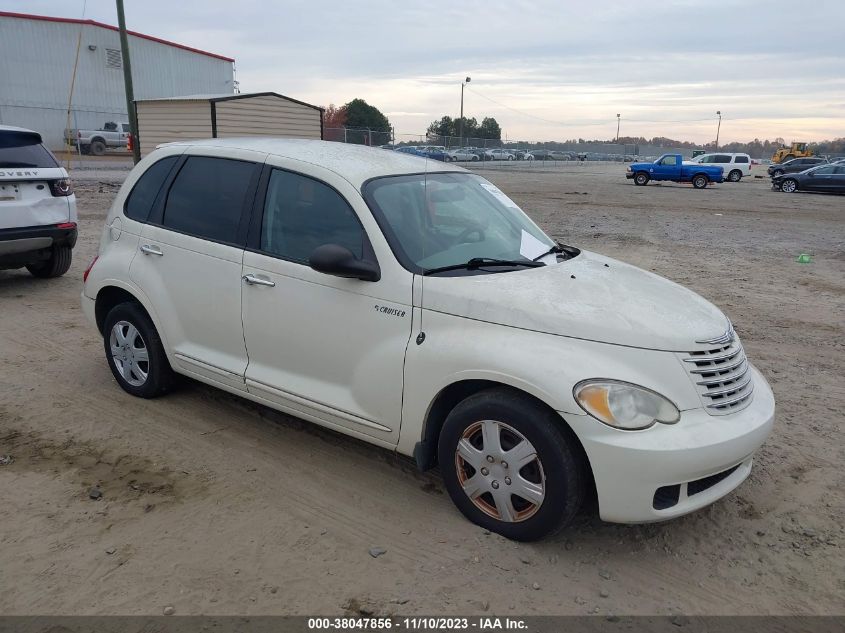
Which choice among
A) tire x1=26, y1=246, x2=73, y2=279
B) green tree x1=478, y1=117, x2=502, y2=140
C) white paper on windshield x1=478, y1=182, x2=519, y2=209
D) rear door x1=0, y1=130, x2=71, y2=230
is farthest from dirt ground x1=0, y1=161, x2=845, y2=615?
green tree x1=478, y1=117, x2=502, y2=140

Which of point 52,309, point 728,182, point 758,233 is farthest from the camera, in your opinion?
point 728,182

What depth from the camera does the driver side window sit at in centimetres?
376

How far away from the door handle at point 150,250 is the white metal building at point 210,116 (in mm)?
12823

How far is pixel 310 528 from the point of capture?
11.1 ft

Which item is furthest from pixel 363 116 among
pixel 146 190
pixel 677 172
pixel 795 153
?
pixel 146 190

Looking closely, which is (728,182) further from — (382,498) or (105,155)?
(382,498)

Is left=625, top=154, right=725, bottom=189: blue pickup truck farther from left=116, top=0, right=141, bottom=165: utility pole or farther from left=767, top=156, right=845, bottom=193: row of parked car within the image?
left=116, top=0, right=141, bottom=165: utility pole

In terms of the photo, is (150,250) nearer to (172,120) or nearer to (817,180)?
(172,120)

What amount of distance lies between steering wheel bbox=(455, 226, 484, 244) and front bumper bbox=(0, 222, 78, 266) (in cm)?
597

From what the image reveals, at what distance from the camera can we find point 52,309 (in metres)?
7.34

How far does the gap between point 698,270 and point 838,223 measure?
33.3 ft

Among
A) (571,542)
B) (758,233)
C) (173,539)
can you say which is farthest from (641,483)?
(758,233)

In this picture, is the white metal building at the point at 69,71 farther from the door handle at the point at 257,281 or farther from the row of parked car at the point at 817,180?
the door handle at the point at 257,281

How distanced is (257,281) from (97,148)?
3711cm
